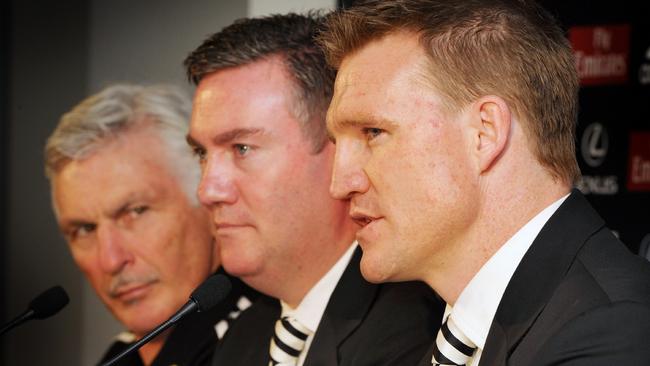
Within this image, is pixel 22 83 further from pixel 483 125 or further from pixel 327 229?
pixel 483 125

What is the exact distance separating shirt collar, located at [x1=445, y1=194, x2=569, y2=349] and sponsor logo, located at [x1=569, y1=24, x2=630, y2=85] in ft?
4.17

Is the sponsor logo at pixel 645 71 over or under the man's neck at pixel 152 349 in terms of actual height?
over

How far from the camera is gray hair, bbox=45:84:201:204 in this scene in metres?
2.95

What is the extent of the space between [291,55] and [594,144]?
3.19 feet

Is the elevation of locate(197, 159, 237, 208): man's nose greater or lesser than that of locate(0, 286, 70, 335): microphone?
greater

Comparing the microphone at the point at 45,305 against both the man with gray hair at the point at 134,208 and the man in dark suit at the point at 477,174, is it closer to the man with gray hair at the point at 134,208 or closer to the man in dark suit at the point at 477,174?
the man with gray hair at the point at 134,208

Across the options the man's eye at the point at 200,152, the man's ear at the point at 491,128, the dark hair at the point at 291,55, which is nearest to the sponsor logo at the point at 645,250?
the man's ear at the point at 491,128

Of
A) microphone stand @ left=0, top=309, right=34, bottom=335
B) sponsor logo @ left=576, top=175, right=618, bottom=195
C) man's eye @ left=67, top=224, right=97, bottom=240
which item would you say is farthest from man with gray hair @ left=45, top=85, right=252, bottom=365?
sponsor logo @ left=576, top=175, right=618, bottom=195

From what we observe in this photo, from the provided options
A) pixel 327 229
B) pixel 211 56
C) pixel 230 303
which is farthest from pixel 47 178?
pixel 327 229

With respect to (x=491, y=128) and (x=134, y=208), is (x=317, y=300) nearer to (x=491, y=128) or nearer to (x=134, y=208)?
(x=491, y=128)

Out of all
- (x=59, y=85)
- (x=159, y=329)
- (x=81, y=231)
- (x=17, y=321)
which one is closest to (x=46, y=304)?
(x=17, y=321)

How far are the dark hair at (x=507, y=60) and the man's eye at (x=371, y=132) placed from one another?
13cm

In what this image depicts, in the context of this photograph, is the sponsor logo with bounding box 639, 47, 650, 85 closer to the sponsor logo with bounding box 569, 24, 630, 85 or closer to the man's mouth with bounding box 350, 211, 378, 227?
the sponsor logo with bounding box 569, 24, 630, 85

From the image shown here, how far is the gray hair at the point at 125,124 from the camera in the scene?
116 inches
